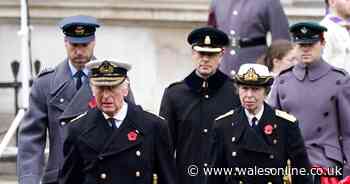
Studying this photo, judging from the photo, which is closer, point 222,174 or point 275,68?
point 222,174

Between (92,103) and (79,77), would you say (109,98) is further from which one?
(79,77)

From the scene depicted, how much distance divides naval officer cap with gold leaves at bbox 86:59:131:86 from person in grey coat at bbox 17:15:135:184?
72 cm

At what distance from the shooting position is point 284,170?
1108 cm

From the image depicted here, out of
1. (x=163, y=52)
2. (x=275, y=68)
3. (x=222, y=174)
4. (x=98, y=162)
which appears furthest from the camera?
(x=163, y=52)

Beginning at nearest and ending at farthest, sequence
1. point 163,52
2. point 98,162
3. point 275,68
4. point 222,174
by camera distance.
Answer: point 98,162, point 222,174, point 275,68, point 163,52

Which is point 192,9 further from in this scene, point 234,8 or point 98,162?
point 98,162

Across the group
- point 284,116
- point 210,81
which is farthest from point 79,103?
point 284,116

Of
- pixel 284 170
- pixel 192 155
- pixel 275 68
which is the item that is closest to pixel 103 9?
pixel 275 68

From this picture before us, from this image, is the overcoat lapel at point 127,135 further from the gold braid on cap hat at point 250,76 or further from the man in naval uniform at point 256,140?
the gold braid on cap hat at point 250,76

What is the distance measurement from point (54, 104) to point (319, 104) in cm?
203

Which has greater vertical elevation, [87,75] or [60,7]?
[87,75]

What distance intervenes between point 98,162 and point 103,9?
7.85m

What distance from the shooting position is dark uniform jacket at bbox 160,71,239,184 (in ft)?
39.8

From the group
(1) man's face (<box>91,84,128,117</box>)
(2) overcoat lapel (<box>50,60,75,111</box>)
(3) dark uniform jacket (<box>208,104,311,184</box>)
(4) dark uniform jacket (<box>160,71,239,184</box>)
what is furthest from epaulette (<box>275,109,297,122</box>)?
(2) overcoat lapel (<box>50,60,75,111</box>)
